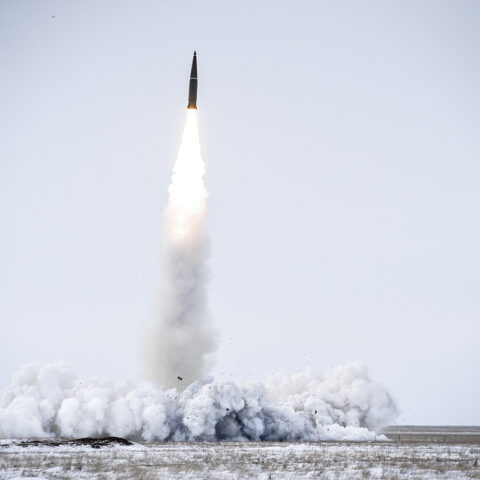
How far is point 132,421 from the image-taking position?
292 ft

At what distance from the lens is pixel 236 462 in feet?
194

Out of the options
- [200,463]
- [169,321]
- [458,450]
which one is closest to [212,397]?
[169,321]

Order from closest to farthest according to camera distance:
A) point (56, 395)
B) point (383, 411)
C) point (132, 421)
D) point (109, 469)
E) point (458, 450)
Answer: point (109, 469)
point (458, 450)
point (132, 421)
point (56, 395)
point (383, 411)

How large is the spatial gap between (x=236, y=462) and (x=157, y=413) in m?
30.3

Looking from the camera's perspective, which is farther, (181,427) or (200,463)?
(181,427)

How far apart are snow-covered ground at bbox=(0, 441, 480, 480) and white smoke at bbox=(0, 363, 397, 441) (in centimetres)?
1568

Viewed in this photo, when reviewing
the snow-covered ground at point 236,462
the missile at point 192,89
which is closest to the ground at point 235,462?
the snow-covered ground at point 236,462

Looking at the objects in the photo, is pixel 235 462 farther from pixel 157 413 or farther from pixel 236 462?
pixel 157 413

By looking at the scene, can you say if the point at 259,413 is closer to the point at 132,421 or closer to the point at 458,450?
the point at 132,421

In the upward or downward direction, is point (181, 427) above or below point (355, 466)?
above

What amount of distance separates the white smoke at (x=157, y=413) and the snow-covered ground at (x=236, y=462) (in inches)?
617

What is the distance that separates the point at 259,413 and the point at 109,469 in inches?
1574

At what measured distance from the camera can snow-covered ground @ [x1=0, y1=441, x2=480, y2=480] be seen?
52.4m

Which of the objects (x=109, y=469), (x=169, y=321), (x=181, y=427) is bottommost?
(x=109, y=469)
